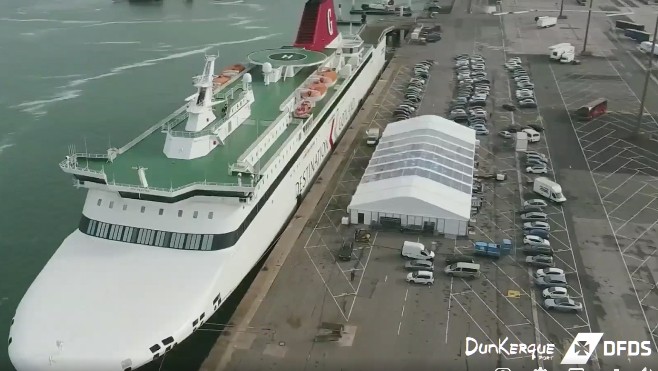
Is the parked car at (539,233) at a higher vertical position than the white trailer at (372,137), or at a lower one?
lower

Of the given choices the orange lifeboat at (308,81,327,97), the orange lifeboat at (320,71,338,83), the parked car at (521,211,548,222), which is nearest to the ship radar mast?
the orange lifeboat at (308,81,327,97)

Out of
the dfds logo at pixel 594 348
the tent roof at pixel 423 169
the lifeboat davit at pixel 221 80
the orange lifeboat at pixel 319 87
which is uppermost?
the lifeboat davit at pixel 221 80

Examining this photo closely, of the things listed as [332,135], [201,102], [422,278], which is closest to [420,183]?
[422,278]

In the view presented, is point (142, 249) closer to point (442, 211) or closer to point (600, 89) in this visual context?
point (442, 211)

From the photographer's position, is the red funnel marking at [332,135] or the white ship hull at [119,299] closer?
the white ship hull at [119,299]

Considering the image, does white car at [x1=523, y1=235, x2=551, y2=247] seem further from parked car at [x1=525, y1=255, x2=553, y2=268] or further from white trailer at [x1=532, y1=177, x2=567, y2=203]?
white trailer at [x1=532, y1=177, x2=567, y2=203]

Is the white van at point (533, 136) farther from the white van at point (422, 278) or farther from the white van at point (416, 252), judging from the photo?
the white van at point (422, 278)

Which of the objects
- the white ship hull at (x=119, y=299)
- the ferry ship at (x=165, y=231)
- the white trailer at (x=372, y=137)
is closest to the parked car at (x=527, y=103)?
the white trailer at (x=372, y=137)
